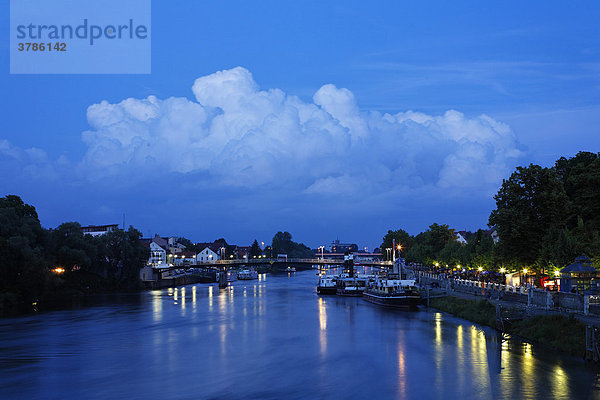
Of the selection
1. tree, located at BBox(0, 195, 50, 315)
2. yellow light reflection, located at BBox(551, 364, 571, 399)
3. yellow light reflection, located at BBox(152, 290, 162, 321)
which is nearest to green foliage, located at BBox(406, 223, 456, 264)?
yellow light reflection, located at BBox(152, 290, 162, 321)

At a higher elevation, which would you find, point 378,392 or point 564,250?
point 564,250

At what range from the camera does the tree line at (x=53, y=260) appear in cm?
8138

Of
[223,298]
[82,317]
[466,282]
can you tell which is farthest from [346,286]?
[82,317]

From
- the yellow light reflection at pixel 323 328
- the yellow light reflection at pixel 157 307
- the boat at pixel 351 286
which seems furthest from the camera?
the boat at pixel 351 286

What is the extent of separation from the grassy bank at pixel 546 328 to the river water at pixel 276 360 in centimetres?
87

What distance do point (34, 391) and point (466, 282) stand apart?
54.9 meters

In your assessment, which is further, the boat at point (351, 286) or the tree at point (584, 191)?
the boat at point (351, 286)

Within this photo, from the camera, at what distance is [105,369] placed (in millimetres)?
40969

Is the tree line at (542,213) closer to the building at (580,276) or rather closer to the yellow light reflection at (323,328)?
the building at (580,276)

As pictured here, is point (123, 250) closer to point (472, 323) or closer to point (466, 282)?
point (466, 282)

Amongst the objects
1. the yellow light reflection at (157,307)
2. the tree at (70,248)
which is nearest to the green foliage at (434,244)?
the yellow light reflection at (157,307)

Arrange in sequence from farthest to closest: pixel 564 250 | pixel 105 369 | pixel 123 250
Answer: pixel 123 250, pixel 564 250, pixel 105 369

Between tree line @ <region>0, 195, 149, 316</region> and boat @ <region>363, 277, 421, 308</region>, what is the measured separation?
48224 millimetres

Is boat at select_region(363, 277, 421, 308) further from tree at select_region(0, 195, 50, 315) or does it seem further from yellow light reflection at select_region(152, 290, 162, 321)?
tree at select_region(0, 195, 50, 315)
